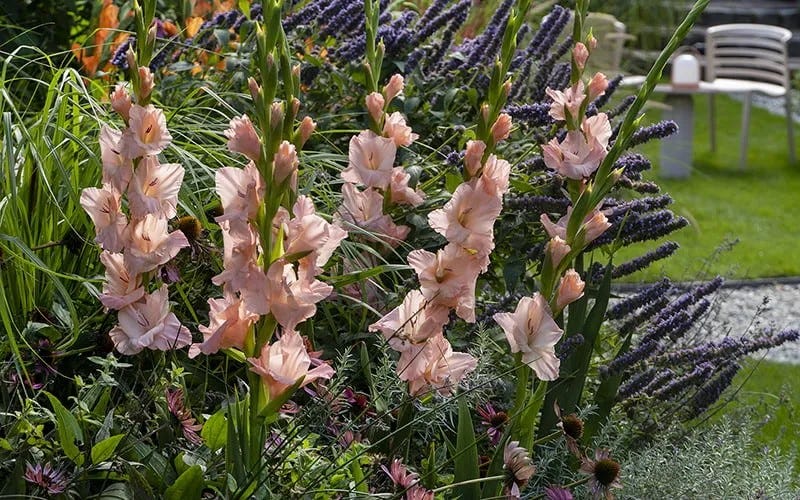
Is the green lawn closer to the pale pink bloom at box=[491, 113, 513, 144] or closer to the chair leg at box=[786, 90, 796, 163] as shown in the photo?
the chair leg at box=[786, 90, 796, 163]

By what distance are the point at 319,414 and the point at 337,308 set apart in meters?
0.56

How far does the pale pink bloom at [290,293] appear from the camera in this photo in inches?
53.6

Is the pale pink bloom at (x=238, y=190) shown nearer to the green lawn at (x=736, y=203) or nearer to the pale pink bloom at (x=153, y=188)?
the pale pink bloom at (x=153, y=188)

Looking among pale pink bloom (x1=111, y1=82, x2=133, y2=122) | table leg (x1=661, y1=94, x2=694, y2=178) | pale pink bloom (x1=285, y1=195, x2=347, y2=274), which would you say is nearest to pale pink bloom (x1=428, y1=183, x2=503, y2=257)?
pale pink bloom (x1=285, y1=195, x2=347, y2=274)

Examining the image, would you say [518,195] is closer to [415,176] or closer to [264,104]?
[415,176]

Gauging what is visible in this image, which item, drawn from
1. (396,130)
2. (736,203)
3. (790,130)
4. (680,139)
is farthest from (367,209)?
(790,130)

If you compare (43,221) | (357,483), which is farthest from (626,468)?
(43,221)

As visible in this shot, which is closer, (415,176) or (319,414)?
(319,414)

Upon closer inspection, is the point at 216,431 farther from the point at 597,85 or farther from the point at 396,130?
the point at 597,85

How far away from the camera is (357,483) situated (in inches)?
66.7

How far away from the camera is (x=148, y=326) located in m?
1.58

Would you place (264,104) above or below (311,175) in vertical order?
above

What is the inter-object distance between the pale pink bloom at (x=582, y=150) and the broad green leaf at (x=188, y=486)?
664mm

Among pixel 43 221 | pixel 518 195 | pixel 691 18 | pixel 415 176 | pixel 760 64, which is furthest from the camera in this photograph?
pixel 760 64
